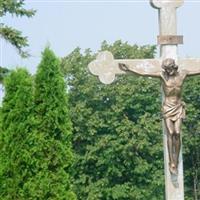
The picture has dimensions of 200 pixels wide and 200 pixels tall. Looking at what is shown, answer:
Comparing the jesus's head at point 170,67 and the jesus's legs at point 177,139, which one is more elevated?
the jesus's head at point 170,67

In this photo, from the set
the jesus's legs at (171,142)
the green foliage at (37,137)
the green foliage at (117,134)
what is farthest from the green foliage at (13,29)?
the green foliage at (117,134)

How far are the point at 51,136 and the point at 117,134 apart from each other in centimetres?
1547

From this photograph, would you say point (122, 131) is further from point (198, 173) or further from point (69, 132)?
point (69, 132)

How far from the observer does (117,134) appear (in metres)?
24.4

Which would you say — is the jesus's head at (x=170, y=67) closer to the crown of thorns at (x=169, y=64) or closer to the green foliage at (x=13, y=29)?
the crown of thorns at (x=169, y=64)

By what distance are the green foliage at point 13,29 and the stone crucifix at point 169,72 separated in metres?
6.00

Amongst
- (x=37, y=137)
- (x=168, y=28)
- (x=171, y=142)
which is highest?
(x=168, y=28)

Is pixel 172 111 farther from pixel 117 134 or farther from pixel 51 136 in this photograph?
pixel 117 134

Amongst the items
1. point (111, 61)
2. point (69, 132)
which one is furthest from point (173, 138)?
point (69, 132)

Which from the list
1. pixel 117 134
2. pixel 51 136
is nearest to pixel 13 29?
pixel 51 136

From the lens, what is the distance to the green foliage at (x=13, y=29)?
13.4 m

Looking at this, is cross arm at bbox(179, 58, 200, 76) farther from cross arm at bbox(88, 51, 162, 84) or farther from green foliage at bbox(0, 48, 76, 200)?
green foliage at bbox(0, 48, 76, 200)

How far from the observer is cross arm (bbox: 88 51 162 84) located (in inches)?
298

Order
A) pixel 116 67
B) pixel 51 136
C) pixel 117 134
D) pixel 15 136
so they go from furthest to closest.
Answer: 1. pixel 117 134
2. pixel 51 136
3. pixel 15 136
4. pixel 116 67
